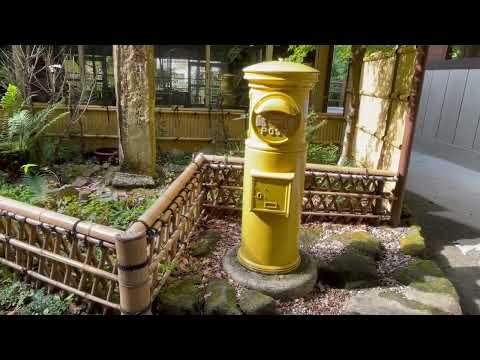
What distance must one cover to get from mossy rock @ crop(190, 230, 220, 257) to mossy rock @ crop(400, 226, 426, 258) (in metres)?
2.41

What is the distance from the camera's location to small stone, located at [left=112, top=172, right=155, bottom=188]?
6.54 m

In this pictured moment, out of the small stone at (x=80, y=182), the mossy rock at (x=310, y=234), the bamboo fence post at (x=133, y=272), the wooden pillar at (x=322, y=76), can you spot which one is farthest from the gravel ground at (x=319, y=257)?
the wooden pillar at (x=322, y=76)

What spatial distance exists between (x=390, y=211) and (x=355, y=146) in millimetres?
2237

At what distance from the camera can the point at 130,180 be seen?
6613 millimetres

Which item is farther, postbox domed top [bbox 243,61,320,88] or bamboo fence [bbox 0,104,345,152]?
bamboo fence [bbox 0,104,345,152]

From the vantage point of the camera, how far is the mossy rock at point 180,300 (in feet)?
10.3

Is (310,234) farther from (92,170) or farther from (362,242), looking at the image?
(92,170)

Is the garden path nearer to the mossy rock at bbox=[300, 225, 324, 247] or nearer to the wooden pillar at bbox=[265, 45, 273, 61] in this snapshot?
the mossy rock at bbox=[300, 225, 324, 247]

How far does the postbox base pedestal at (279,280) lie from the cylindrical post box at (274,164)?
2.7 inches

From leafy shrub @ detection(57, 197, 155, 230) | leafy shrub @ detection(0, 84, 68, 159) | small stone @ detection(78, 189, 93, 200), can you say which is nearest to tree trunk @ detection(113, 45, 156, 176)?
small stone @ detection(78, 189, 93, 200)

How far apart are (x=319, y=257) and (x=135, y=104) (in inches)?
177

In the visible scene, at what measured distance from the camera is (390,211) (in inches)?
198

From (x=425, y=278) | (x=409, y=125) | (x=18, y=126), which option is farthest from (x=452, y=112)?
(x=18, y=126)

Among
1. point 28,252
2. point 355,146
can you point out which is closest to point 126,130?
point 28,252
